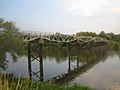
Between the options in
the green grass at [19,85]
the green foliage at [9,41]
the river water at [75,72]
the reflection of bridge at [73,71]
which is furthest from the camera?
the reflection of bridge at [73,71]

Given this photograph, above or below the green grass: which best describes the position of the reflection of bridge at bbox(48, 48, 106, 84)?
below

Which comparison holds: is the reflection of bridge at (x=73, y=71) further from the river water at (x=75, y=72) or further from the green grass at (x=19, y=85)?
the green grass at (x=19, y=85)

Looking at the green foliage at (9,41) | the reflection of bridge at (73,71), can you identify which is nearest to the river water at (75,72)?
the reflection of bridge at (73,71)

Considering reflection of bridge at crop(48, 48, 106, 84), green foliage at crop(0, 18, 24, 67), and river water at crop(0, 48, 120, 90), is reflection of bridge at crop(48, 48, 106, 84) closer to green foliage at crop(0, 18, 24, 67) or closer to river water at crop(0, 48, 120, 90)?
river water at crop(0, 48, 120, 90)

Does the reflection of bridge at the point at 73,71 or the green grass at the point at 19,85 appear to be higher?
the green grass at the point at 19,85

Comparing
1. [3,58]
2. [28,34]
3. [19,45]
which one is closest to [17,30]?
[19,45]

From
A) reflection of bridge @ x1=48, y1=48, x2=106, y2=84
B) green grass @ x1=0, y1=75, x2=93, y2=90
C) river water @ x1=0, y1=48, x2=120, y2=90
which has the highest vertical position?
green grass @ x1=0, y1=75, x2=93, y2=90

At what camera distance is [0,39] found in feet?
71.3

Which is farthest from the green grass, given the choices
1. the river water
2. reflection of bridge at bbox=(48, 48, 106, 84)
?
reflection of bridge at bbox=(48, 48, 106, 84)

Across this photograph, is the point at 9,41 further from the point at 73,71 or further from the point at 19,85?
the point at 73,71

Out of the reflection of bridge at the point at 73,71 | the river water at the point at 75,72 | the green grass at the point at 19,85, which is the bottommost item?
the reflection of bridge at the point at 73,71

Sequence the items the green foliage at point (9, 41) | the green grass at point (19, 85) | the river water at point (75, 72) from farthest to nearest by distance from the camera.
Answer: the river water at point (75, 72)
the green foliage at point (9, 41)
the green grass at point (19, 85)

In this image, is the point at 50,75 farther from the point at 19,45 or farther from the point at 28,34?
the point at 19,45

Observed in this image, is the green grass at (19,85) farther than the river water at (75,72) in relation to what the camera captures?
No
